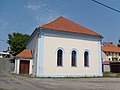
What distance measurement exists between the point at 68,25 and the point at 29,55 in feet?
26.9

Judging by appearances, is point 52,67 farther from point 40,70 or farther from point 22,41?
point 22,41

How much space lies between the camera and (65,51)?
2667 cm

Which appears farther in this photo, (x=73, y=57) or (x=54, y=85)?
(x=73, y=57)

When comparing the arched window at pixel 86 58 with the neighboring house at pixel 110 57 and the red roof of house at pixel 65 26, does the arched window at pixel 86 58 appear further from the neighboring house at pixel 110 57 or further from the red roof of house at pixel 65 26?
the neighboring house at pixel 110 57

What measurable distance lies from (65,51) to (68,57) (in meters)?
1.01

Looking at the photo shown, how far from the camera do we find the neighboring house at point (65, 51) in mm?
25125

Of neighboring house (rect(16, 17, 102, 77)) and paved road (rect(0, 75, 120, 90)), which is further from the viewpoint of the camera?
neighboring house (rect(16, 17, 102, 77))

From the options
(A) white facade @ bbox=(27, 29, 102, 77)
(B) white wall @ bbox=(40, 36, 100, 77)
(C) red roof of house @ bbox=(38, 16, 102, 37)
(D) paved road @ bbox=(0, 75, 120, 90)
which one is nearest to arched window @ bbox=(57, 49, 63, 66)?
(A) white facade @ bbox=(27, 29, 102, 77)

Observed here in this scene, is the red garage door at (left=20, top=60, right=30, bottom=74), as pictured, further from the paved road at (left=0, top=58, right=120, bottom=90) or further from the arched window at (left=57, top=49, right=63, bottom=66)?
the paved road at (left=0, top=58, right=120, bottom=90)

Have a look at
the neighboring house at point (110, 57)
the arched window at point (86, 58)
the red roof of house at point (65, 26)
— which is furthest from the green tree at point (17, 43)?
the arched window at point (86, 58)

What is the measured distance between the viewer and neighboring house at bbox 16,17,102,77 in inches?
989

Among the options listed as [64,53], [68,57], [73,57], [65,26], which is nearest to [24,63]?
[64,53]

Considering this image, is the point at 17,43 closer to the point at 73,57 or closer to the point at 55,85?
the point at 73,57

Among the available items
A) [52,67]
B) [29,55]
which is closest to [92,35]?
[52,67]
